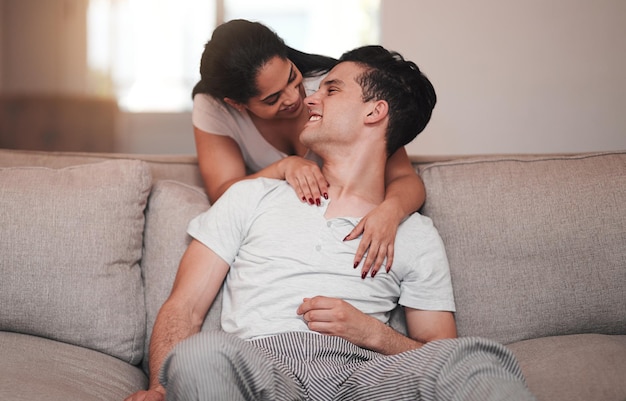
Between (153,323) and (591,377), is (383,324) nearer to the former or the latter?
(591,377)

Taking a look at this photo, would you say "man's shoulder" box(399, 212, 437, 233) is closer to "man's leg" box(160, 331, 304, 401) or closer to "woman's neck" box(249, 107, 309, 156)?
"woman's neck" box(249, 107, 309, 156)

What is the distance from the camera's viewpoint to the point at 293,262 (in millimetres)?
1610

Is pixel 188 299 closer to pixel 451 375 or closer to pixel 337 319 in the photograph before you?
pixel 337 319

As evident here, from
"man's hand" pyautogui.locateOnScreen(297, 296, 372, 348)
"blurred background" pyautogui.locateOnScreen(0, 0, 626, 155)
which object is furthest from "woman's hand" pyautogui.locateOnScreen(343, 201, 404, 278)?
"blurred background" pyautogui.locateOnScreen(0, 0, 626, 155)

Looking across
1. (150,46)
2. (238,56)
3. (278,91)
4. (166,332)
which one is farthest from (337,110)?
(150,46)

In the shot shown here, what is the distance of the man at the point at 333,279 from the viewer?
49.0 inches

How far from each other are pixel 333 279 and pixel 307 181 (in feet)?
0.88

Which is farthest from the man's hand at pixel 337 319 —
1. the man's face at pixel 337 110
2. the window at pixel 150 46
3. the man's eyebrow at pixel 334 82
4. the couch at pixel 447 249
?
the window at pixel 150 46

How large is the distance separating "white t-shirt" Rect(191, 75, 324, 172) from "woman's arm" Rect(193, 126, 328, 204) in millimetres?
26

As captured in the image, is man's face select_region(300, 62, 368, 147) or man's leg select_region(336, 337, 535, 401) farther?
man's face select_region(300, 62, 368, 147)

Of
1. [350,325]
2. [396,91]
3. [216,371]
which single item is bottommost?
[350,325]

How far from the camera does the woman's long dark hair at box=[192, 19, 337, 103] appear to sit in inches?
72.2

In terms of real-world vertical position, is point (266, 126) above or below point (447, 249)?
above

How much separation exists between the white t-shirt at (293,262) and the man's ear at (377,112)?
0.28 m
